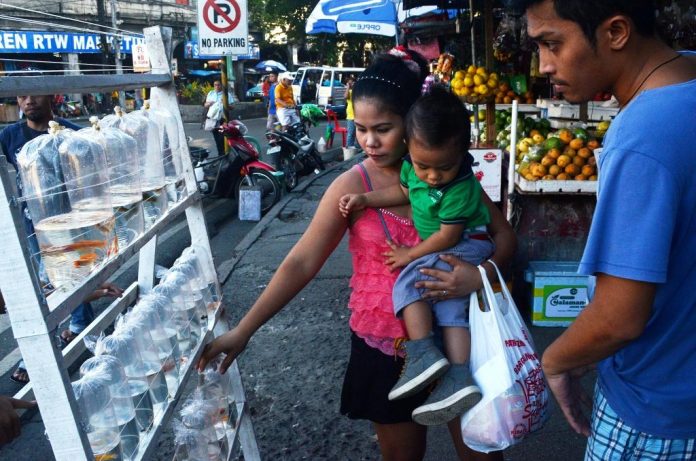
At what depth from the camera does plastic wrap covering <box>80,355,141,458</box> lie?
159cm

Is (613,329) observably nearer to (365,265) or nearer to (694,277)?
(694,277)

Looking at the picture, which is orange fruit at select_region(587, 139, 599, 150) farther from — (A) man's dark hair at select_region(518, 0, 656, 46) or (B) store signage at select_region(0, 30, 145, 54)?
(A) man's dark hair at select_region(518, 0, 656, 46)

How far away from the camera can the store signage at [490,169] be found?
192 inches

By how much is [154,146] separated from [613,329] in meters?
1.49

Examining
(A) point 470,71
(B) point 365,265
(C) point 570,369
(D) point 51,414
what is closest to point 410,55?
(B) point 365,265

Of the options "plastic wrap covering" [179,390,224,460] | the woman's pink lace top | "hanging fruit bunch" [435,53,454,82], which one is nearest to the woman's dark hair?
the woman's pink lace top

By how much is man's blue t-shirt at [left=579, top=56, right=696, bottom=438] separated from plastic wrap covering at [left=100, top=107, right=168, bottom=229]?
1301 mm

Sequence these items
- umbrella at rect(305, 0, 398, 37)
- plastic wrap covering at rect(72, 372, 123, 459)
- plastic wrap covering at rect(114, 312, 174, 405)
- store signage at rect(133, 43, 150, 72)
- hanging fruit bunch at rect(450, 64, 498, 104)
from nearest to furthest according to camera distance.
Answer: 1. plastic wrap covering at rect(72, 372, 123, 459)
2. plastic wrap covering at rect(114, 312, 174, 405)
3. store signage at rect(133, 43, 150, 72)
4. hanging fruit bunch at rect(450, 64, 498, 104)
5. umbrella at rect(305, 0, 398, 37)

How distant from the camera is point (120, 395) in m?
1.61

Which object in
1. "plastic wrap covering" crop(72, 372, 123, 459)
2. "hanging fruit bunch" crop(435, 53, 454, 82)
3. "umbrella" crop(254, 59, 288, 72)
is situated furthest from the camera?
"umbrella" crop(254, 59, 288, 72)

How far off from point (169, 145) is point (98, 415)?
0.99 m

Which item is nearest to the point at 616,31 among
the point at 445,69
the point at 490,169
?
the point at 490,169

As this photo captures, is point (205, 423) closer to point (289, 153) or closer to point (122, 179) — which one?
point (122, 179)

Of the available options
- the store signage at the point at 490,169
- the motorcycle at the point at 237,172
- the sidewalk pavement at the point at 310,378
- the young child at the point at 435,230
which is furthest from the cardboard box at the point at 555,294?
the motorcycle at the point at 237,172
